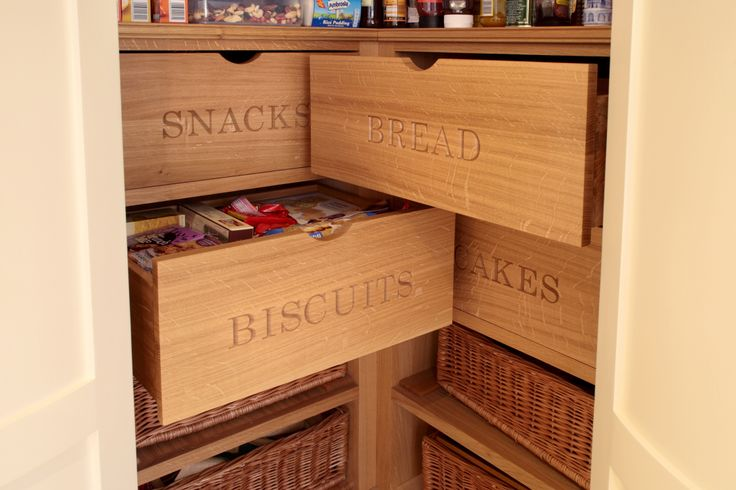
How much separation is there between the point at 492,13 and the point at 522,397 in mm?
654

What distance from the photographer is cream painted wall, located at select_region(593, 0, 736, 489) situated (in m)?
0.49

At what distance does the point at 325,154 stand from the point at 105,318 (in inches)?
23.6

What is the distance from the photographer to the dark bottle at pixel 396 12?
1.29 metres

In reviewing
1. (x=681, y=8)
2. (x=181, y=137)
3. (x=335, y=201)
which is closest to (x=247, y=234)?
(x=181, y=137)

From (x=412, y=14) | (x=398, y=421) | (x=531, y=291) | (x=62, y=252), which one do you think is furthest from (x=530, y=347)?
(x=62, y=252)

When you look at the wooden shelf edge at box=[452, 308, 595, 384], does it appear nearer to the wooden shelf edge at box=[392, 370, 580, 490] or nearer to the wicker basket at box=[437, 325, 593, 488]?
the wicker basket at box=[437, 325, 593, 488]

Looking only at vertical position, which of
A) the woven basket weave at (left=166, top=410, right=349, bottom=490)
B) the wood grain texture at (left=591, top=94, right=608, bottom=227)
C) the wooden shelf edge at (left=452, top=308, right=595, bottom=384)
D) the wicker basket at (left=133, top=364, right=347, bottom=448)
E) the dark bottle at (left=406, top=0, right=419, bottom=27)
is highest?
the dark bottle at (left=406, top=0, right=419, bottom=27)

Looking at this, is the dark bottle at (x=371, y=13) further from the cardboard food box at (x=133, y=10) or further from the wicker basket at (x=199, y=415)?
the wicker basket at (x=199, y=415)

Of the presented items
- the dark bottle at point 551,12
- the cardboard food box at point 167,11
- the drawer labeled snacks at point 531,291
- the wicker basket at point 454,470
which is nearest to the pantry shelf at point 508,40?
the dark bottle at point 551,12

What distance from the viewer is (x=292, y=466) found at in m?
1.49

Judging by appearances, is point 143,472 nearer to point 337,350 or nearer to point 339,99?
point 337,350

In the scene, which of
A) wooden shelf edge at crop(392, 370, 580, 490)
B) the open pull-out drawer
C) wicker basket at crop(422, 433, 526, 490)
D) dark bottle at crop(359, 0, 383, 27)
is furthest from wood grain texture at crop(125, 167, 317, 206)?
wicker basket at crop(422, 433, 526, 490)

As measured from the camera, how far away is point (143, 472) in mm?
1235

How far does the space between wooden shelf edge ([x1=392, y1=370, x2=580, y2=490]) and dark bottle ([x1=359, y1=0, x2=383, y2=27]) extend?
0.73 metres
